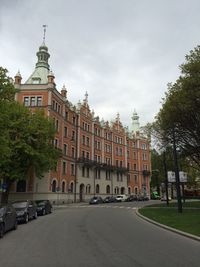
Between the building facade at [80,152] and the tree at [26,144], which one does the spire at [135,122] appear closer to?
the building facade at [80,152]

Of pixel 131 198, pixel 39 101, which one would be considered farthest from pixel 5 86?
pixel 131 198

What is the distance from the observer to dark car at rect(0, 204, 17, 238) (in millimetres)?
14172

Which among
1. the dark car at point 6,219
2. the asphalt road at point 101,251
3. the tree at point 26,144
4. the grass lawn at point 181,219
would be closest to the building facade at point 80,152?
the tree at point 26,144

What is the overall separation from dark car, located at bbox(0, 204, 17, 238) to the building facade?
2344cm

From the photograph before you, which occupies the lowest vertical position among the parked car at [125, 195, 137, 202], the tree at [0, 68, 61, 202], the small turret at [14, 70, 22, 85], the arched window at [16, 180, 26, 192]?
the parked car at [125, 195, 137, 202]

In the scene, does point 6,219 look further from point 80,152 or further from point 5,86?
point 80,152

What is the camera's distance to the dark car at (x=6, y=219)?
1417 centimetres

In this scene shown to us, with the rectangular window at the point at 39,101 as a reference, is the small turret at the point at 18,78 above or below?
above

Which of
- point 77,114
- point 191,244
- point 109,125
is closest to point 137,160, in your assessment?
point 109,125

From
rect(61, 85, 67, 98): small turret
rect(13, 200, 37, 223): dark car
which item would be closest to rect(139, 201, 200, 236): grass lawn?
rect(13, 200, 37, 223): dark car

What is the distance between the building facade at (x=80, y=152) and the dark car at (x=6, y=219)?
76.9 feet

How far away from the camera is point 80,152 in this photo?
63969 mm

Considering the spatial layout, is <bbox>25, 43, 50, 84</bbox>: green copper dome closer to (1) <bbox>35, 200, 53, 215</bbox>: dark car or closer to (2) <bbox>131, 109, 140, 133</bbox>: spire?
(1) <bbox>35, 200, 53, 215</bbox>: dark car

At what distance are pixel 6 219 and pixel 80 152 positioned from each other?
4893cm
